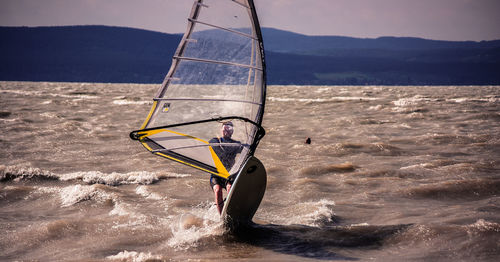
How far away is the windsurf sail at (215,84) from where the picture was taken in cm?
577

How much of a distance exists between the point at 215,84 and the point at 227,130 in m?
0.80

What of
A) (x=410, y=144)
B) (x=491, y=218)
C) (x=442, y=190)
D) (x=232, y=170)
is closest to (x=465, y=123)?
(x=410, y=144)

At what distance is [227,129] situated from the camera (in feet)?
18.9

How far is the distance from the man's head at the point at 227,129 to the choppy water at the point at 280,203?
4.14 feet

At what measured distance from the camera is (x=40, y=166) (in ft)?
35.2

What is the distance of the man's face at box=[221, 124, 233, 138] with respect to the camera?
5.73 metres

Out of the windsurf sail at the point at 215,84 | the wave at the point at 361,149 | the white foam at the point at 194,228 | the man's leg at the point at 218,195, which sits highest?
the windsurf sail at the point at 215,84

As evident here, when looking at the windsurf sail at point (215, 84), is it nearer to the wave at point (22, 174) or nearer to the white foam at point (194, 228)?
the white foam at point (194, 228)

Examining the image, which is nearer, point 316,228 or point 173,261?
point 173,261

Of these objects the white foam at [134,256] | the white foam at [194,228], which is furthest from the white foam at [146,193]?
the white foam at [134,256]

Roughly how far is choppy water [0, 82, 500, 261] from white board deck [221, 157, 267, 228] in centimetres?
28

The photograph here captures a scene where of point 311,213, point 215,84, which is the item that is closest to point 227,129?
point 215,84

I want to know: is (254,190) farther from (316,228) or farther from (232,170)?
(316,228)

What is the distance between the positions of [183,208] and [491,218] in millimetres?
4922
